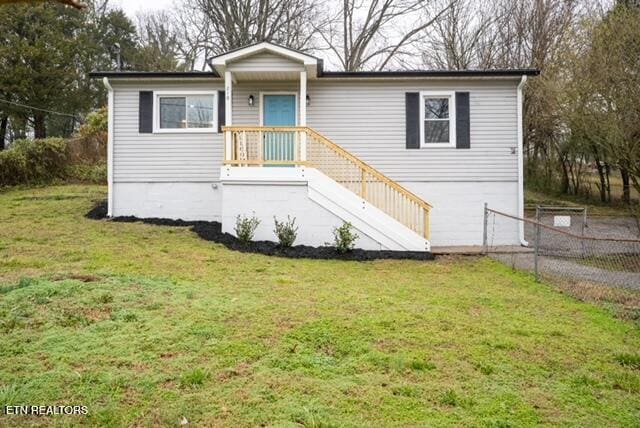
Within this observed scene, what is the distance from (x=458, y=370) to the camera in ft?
11.7

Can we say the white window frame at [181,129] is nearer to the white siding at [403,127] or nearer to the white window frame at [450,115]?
the white siding at [403,127]

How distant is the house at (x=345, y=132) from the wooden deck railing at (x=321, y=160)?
0.05 metres

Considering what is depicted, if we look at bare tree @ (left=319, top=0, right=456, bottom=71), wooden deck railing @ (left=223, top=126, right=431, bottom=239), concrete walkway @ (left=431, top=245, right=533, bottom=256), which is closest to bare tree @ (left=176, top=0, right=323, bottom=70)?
bare tree @ (left=319, top=0, right=456, bottom=71)

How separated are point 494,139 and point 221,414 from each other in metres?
9.65

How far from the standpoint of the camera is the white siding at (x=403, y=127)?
10.6 metres

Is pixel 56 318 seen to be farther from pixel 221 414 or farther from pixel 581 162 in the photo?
pixel 581 162

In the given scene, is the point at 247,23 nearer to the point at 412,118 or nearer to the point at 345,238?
the point at 412,118

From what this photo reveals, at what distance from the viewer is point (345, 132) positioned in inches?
427

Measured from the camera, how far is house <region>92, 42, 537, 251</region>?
1048cm

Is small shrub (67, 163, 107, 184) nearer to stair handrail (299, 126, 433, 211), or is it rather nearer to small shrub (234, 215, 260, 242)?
small shrub (234, 215, 260, 242)

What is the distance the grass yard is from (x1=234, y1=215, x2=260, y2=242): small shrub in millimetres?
2257

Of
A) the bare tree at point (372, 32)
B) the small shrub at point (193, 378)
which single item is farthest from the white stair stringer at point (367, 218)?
the bare tree at point (372, 32)

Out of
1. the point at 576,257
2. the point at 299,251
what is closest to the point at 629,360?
the point at 576,257

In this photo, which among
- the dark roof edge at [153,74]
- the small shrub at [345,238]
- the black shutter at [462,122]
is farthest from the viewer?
the black shutter at [462,122]
